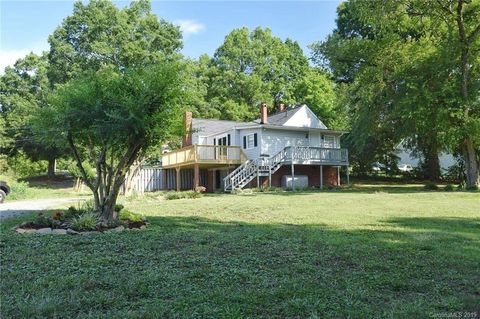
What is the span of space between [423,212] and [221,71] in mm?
36910

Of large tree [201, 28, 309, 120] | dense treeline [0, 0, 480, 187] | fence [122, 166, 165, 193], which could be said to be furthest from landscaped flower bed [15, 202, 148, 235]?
large tree [201, 28, 309, 120]

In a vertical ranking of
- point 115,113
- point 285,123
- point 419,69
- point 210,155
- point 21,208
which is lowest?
point 21,208

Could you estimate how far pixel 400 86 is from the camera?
24.8 meters

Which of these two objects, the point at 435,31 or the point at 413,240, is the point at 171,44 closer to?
the point at 435,31

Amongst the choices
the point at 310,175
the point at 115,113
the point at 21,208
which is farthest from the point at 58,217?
the point at 310,175

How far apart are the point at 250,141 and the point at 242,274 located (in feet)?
81.8

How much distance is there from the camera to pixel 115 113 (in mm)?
8438

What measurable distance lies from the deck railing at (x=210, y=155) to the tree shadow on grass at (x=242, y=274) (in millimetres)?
19406

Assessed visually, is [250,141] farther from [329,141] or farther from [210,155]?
[329,141]

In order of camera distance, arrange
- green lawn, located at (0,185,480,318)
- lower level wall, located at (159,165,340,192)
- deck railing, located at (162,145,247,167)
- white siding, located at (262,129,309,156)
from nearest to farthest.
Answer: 1. green lawn, located at (0,185,480,318)
2. deck railing, located at (162,145,247,167)
3. lower level wall, located at (159,165,340,192)
4. white siding, located at (262,129,309,156)

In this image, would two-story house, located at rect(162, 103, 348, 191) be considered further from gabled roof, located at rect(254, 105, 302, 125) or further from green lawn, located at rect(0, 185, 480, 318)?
green lawn, located at rect(0, 185, 480, 318)

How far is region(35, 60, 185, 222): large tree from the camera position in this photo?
28.2 feet

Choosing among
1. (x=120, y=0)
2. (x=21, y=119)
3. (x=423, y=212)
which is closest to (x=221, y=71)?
(x=120, y=0)

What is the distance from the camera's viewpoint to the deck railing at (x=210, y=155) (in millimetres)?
27109
